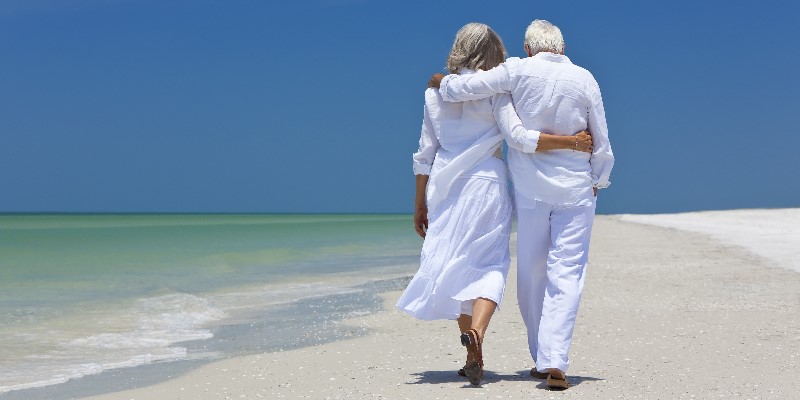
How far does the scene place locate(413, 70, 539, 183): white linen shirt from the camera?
14.5 ft

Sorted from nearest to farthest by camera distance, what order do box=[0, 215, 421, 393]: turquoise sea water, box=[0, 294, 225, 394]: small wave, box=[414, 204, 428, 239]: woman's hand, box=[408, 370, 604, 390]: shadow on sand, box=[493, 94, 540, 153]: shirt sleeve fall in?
box=[493, 94, 540, 153]: shirt sleeve
box=[408, 370, 604, 390]: shadow on sand
box=[414, 204, 428, 239]: woman's hand
box=[0, 294, 225, 394]: small wave
box=[0, 215, 421, 393]: turquoise sea water

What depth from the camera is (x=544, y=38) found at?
177 inches

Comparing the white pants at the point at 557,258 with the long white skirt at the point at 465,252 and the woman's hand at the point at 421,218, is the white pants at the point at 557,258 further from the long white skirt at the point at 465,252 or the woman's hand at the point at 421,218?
the woman's hand at the point at 421,218

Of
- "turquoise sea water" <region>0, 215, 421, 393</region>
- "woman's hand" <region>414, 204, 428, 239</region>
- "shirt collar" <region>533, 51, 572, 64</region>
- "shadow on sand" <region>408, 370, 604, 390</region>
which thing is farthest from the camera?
"turquoise sea water" <region>0, 215, 421, 393</region>

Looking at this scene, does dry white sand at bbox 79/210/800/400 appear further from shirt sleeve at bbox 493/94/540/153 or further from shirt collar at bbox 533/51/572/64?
shirt collar at bbox 533/51/572/64

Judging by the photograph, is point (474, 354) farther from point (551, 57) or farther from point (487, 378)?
point (551, 57)

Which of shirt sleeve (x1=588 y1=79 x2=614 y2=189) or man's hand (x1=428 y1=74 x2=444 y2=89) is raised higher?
man's hand (x1=428 y1=74 x2=444 y2=89)

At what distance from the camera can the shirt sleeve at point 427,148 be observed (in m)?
4.69

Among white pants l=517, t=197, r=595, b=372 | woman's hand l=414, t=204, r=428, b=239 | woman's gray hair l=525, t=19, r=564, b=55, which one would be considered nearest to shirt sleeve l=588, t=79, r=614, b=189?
white pants l=517, t=197, r=595, b=372

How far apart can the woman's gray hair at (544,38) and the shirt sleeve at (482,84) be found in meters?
0.15

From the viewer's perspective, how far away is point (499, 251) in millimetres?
4609

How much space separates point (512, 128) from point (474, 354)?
1048 mm

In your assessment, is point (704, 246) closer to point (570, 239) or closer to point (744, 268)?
point (744, 268)

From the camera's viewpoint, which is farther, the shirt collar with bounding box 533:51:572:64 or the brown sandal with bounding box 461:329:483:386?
the shirt collar with bounding box 533:51:572:64
